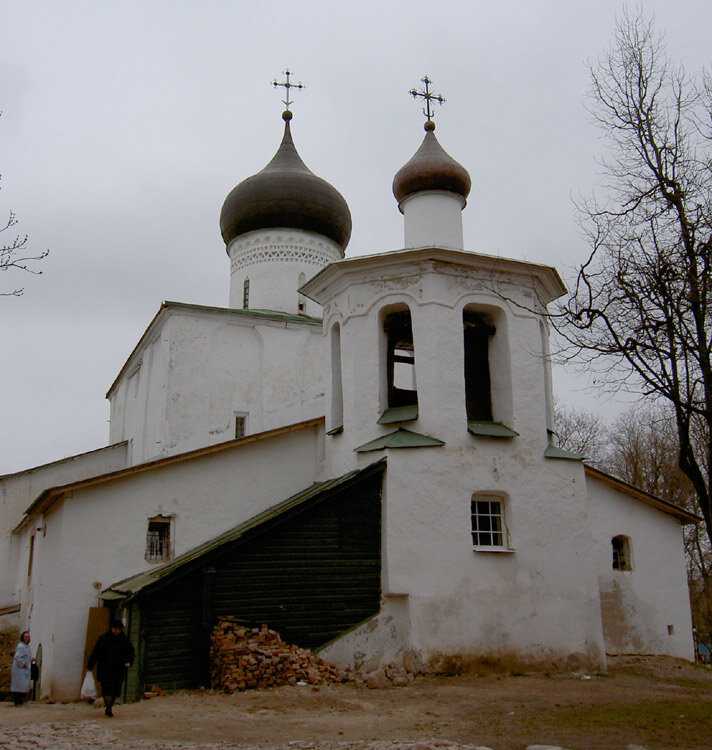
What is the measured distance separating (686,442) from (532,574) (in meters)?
3.99

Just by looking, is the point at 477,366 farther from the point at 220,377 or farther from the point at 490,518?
the point at 220,377

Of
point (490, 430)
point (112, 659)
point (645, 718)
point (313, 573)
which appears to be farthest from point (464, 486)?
point (112, 659)

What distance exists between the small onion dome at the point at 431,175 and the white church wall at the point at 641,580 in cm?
584

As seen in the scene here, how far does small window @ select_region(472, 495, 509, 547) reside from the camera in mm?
12062

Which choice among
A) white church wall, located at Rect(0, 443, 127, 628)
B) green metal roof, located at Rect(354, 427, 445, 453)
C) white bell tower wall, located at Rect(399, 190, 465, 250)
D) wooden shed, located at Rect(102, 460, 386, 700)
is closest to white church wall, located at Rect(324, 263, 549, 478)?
green metal roof, located at Rect(354, 427, 445, 453)

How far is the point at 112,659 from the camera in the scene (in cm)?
902

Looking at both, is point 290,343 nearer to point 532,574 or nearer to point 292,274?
point 292,274

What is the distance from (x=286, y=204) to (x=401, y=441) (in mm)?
9668

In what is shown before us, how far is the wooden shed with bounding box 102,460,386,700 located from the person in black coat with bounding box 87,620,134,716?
0.85 metres

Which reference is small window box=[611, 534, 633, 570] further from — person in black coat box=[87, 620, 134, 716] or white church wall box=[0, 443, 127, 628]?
white church wall box=[0, 443, 127, 628]

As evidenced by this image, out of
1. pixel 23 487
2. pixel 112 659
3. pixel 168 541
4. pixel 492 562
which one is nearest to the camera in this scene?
pixel 112 659

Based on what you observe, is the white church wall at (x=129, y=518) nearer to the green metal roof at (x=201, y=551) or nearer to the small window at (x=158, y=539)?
the small window at (x=158, y=539)

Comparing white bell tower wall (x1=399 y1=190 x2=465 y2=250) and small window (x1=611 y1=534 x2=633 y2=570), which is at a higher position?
white bell tower wall (x1=399 y1=190 x2=465 y2=250)

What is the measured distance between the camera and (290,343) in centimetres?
1827
